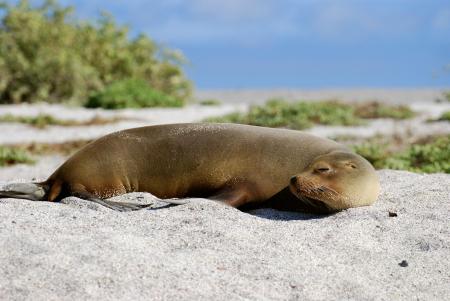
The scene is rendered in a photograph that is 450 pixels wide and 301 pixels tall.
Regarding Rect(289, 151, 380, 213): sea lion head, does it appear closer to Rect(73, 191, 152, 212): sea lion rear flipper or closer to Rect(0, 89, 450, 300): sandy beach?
Rect(0, 89, 450, 300): sandy beach

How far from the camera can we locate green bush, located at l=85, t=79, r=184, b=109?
58.4 feet

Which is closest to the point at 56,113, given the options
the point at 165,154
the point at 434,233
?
the point at 165,154

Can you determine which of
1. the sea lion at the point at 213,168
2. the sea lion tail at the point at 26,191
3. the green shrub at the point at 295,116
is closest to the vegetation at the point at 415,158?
the sea lion at the point at 213,168

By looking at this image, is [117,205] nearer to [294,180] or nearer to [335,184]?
[294,180]

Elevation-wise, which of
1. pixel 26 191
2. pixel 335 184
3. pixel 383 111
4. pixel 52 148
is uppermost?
pixel 335 184

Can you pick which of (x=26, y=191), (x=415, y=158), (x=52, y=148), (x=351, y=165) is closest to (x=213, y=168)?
(x=351, y=165)

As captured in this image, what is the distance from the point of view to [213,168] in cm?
570

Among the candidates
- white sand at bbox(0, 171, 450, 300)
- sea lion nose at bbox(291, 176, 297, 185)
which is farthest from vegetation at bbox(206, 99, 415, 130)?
white sand at bbox(0, 171, 450, 300)

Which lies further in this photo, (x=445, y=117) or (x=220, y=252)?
(x=445, y=117)

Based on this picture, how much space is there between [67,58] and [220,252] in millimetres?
17401

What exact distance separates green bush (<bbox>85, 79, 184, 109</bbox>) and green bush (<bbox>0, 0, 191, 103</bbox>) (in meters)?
2.10

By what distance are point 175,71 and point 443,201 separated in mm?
17820

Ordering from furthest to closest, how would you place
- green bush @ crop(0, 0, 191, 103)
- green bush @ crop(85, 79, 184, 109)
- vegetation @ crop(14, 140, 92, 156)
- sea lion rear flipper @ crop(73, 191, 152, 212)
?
green bush @ crop(0, 0, 191, 103)
green bush @ crop(85, 79, 184, 109)
vegetation @ crop(14, 140, 92, 156)
sea lion rear flipper @ crop(73, 191, 152, 212)

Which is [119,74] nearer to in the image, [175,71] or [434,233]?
[175,71]
